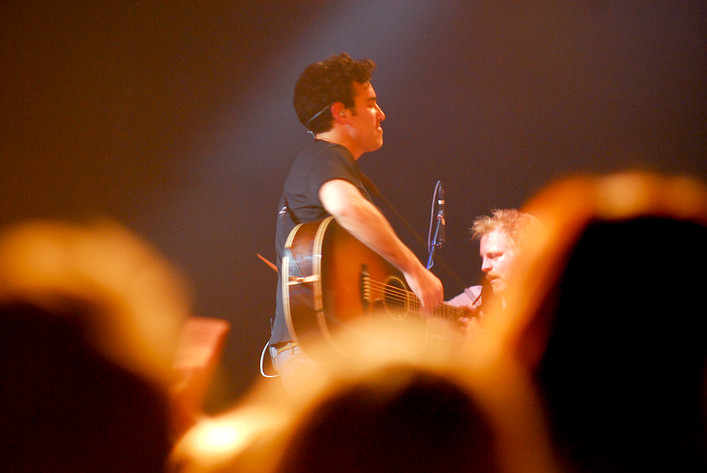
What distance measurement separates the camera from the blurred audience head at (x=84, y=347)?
1560 mm

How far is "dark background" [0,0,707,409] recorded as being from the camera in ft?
6.22

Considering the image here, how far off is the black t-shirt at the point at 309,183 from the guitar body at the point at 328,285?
104 mm

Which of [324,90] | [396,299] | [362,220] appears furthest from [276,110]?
[396,299]

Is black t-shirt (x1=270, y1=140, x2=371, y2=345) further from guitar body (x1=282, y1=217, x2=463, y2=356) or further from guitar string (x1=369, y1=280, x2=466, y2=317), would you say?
guitar string (x1=369, y1=280, x2=466, y2=317)

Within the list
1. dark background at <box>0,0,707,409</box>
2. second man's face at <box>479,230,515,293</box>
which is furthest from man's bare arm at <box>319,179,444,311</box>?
second man's face at <box>479,230,515,293</box>

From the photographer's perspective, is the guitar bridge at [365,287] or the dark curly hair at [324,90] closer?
the guitar bridge at [365,287]

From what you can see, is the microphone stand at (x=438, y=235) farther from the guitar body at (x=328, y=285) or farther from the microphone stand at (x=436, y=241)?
the guitar body at (x=328, y=285)

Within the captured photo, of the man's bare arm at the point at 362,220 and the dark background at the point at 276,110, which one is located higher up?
the dark background at the point at 276,110

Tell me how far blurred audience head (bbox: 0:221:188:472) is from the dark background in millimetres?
111

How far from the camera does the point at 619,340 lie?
1210mm

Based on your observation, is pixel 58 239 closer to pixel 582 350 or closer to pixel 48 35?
pixel 48 35

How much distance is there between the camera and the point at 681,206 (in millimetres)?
2834

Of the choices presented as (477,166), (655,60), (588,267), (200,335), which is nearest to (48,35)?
(200,335)

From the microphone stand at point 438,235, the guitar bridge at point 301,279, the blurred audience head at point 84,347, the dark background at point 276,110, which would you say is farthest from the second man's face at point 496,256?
the blurred audience head at point 84,347
